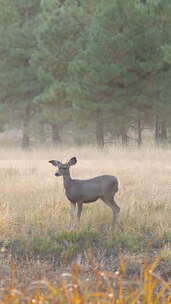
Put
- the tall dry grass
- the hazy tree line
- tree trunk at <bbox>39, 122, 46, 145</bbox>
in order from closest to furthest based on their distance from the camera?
the tall dry grass
the hazy tree line
tree trunk at <bbox>39, 122, 46, 145</bbox>

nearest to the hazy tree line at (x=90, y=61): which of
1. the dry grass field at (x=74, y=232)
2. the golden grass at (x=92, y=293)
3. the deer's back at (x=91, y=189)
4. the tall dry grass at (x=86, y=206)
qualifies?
the tall dry grass at (x=86, y=206)

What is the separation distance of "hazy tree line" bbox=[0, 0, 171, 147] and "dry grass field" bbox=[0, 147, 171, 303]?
8053mm

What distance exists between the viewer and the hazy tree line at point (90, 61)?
55.5 ft

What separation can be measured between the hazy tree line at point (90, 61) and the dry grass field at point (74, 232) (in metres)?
8.05

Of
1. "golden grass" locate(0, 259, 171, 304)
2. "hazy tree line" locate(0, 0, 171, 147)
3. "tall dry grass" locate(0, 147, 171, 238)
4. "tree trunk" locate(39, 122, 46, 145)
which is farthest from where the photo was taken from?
"tree trunk" locate(39, 122, 46, 145)

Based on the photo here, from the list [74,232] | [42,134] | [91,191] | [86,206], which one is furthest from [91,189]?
[42,134]

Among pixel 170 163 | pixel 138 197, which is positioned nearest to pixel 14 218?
pixel 138 197

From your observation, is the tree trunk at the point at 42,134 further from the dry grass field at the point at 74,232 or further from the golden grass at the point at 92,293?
the golden grass at the point at 92,293

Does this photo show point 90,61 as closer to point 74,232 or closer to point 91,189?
point 91,189

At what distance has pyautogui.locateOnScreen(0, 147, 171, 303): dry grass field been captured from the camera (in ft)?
16.1

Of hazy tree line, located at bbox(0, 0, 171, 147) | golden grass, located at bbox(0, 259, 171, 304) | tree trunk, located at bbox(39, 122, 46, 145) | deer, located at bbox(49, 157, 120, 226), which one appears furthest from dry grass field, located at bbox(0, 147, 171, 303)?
tree trunk, located at bbox(39, 122, 46, 145)

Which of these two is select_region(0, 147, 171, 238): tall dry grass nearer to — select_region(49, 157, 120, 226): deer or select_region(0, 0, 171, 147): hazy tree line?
select_region(49, 157, 120, 226): deer

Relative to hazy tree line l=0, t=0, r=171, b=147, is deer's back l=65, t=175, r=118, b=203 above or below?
below

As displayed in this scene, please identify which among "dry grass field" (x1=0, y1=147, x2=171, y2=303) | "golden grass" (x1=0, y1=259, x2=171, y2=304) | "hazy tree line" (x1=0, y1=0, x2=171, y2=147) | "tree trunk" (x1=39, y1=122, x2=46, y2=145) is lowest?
"dry grass field" (x1=0, y1=147, x2=171, y2=303)
